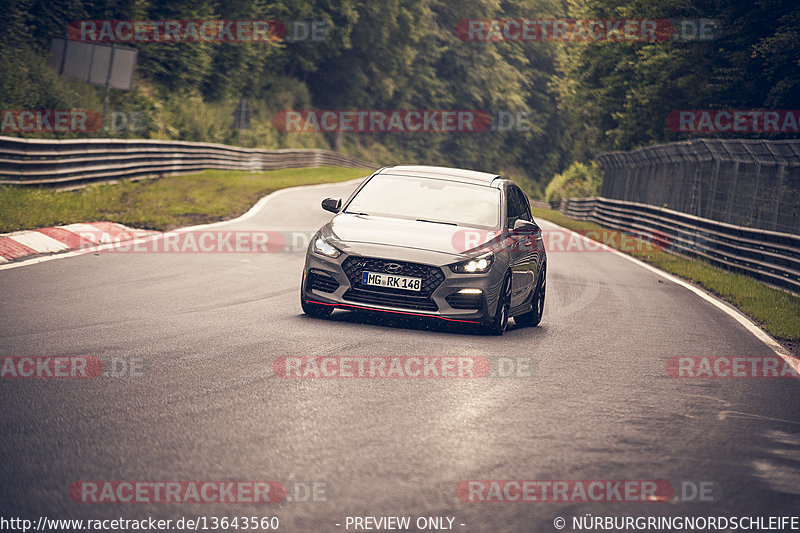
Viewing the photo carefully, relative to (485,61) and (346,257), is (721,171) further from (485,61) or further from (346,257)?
(485,61)

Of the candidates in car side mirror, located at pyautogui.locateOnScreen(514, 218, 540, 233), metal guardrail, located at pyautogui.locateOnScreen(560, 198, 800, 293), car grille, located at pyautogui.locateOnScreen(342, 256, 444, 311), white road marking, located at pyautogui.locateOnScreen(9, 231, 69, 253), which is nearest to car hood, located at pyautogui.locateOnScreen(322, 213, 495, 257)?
car grille, located at pyautogui.locateOnScreen(342, 256, 444, 311)

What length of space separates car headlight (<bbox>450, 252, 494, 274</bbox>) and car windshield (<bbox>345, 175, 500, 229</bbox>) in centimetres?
78

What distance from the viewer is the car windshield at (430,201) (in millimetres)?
10914

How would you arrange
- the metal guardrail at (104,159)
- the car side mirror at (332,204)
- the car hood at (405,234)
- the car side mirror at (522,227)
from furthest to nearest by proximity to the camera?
the metal guardrail at (104,159) < the car side mirror at (332,204) < the car side mirror at (522,227) < the car hood at (405,234)

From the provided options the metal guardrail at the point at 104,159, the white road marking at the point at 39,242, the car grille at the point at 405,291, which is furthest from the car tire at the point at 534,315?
the metal guardrail at the point at 104,159

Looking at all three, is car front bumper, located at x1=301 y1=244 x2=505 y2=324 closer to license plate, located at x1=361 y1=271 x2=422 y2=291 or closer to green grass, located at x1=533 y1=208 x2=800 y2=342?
license plate, located at x1=361 y1=271 x2=422 y2=291

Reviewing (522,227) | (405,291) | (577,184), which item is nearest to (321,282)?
(405,291)

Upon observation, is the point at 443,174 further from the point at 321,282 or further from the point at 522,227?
the point at 321,282

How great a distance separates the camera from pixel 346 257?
9.98 m

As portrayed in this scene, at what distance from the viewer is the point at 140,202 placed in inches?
897

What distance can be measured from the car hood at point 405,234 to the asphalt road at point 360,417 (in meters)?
0.84

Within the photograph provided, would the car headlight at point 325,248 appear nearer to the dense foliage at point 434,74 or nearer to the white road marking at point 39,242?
the white road marking at point 39,242

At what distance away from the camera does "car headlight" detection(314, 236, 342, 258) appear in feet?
33.0

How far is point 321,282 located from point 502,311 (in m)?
1.82
